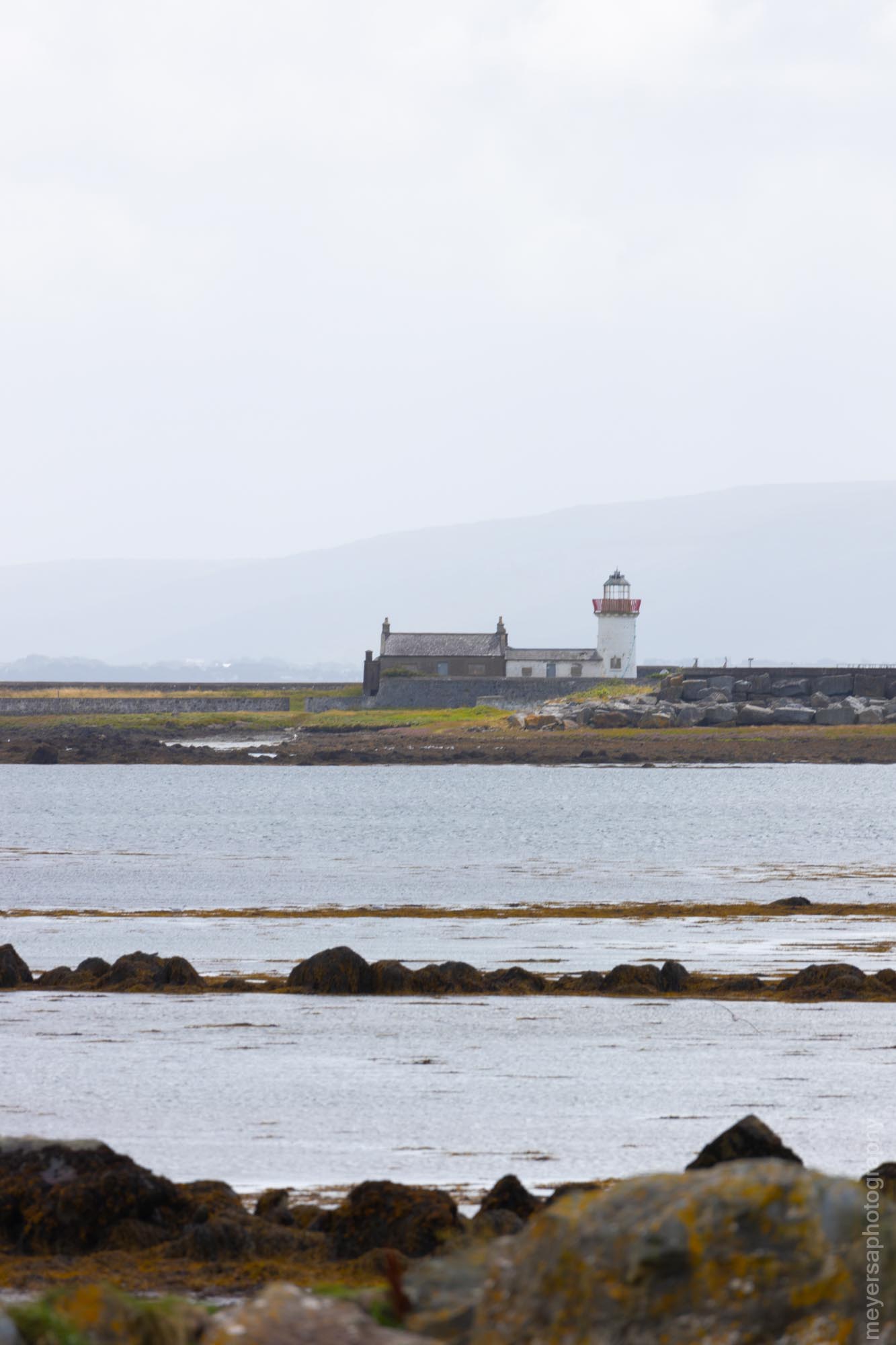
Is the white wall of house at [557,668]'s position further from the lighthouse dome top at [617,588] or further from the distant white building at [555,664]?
the lighthouse dome top at [617,588]

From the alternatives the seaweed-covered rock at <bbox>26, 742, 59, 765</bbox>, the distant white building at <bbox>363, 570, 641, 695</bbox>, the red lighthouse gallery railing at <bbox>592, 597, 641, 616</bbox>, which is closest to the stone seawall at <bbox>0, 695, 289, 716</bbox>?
the distant white building at <bbox>363, 570, 641, 695</bbox>

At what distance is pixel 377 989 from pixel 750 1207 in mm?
12629

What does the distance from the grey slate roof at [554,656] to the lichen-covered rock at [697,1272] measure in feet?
279

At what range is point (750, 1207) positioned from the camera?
4.05m

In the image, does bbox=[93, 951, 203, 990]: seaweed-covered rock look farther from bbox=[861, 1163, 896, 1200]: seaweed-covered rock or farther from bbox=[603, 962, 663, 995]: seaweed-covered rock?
bbox=[861, 1163, 896, 1200]: seaweed-covered rock

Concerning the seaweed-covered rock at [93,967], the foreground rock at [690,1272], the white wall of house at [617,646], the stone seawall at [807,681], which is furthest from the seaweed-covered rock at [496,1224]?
the white wall of house at [617,646]

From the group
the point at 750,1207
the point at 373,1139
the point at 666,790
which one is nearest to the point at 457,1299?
the point at 750,1207

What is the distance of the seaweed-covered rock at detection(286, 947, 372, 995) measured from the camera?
16.5 m

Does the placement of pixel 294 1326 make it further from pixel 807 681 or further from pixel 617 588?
pixel 617 588

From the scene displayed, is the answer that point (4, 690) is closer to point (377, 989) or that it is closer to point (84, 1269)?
point (377, 989)

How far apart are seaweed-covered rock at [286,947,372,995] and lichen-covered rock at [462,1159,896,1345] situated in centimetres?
1250

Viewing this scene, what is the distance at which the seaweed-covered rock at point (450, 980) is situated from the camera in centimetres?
1644

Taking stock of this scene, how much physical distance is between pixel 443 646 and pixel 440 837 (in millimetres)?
47693

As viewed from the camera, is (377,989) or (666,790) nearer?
(377,989)
